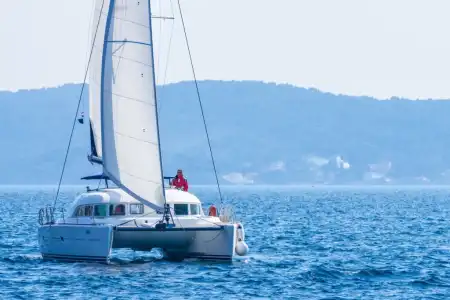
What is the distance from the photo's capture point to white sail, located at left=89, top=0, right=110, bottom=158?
47.1 m

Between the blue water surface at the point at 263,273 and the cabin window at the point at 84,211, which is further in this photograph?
the cabin window at the point at 84,211

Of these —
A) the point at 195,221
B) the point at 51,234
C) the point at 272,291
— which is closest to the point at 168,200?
the point at 195,221

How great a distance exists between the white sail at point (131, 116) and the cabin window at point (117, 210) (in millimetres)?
1261

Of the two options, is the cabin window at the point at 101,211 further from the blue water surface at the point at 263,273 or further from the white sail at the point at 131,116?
the blue water surface at the point at 263,273

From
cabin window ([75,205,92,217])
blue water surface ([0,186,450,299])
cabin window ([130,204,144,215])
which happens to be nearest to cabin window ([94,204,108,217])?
cabin window ([75,205,92,217])

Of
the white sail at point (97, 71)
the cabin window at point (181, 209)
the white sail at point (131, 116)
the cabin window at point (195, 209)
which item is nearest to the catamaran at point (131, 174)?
the white sail at point (131, 116)

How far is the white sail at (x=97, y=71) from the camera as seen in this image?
47062mm

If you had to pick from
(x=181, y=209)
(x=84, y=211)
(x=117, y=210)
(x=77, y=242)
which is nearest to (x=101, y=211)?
(x=117, y=210)

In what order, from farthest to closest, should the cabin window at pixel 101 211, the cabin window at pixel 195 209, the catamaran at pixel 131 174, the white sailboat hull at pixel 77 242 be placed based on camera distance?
1. the cabin window at pixel 195 209
2. the cabin window at pixel 101 211
3. the catamaran at pixel 131 174
4. the white sailboat hull at pixel 77 242

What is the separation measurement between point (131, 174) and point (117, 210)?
72.9 inches

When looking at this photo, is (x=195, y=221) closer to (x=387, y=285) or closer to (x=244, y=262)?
(x=244, y=262)

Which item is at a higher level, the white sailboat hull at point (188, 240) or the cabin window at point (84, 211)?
the cabin window at point (84, 211)

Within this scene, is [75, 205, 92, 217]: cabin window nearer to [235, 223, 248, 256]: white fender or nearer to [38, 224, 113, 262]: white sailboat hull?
[38, 224, 113, 262]: white sailboat hull

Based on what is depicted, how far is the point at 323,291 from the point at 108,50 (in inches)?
442
